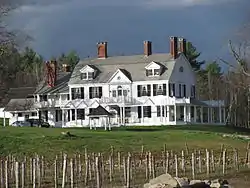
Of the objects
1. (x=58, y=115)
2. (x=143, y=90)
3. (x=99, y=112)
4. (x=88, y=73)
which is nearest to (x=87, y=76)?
(x=88, y=73)

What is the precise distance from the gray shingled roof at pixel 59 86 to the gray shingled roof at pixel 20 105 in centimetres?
303

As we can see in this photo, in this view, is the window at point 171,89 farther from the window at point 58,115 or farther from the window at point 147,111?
the window at point 58,115

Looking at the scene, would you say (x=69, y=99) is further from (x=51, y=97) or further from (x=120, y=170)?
(x=120, y=170)

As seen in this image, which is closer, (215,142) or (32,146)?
(32,146)

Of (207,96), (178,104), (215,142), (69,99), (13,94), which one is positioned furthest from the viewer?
(207,96)

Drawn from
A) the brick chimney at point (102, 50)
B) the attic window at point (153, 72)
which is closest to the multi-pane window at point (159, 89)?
the attic window at point (153, 72)

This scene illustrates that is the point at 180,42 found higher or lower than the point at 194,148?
higher

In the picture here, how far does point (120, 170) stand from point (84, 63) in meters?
57.3

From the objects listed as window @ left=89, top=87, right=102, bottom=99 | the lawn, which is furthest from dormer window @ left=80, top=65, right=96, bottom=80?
the lawn

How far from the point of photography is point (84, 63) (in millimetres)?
97125

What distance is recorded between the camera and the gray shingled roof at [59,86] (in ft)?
314

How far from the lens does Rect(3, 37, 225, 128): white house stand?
287ft

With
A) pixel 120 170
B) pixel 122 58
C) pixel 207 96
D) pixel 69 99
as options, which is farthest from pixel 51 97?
pixel 120 170

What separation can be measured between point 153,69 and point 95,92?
828cm
